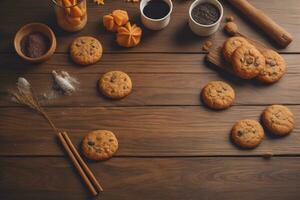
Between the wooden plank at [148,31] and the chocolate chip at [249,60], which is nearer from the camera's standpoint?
the chocolate chip at [249,60]

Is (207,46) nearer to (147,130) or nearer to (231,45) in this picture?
(231,45)

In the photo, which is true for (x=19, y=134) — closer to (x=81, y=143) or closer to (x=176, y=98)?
(x=81, y=143)

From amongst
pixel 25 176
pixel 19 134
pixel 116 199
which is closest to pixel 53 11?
pixel 19 134

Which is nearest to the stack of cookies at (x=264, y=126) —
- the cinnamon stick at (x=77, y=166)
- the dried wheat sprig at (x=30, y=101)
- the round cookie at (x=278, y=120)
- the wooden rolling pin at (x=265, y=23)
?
the round cookie at (x=278, y=120)

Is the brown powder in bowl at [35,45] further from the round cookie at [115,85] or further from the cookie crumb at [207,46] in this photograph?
the cookie crumb at [207,46]

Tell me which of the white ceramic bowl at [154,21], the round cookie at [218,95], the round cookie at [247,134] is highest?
the white ceramic bowl at [154,21]

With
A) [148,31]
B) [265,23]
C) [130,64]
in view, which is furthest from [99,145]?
[265,23]

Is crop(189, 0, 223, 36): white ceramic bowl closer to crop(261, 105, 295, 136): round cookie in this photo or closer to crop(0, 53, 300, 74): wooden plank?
crop(0, 53, 300, 74): wooden plank
